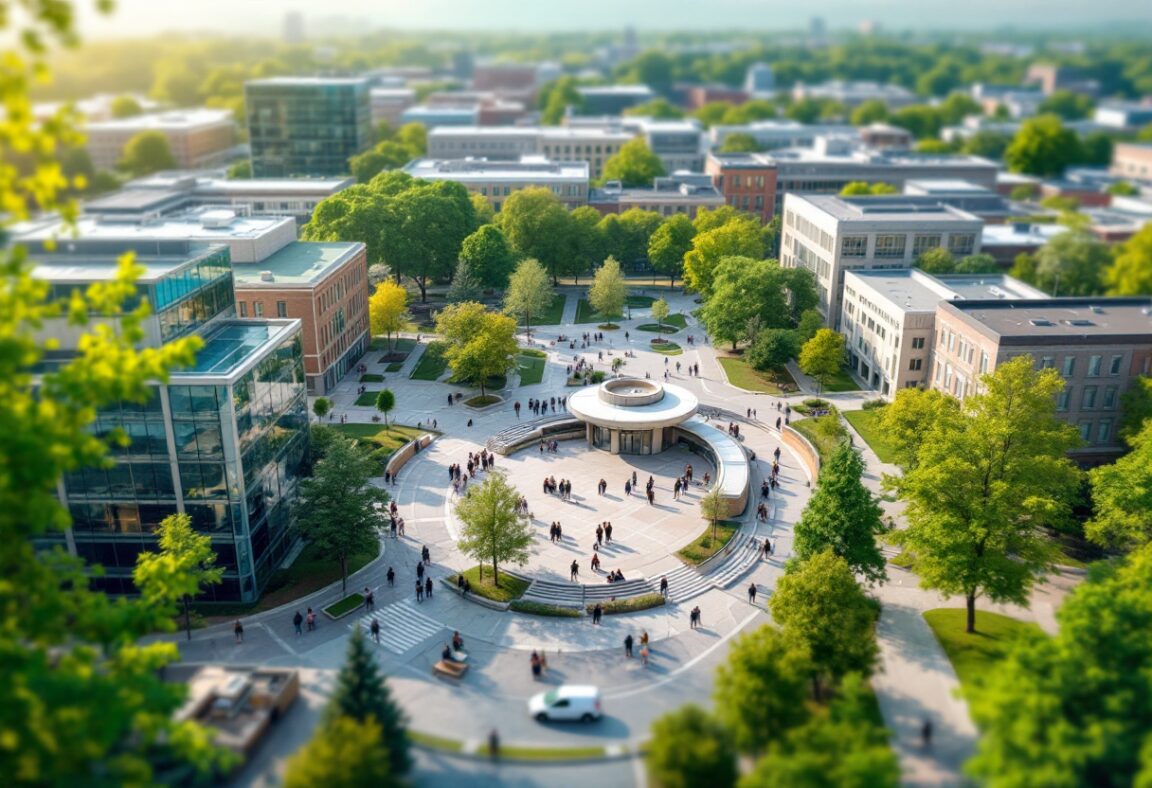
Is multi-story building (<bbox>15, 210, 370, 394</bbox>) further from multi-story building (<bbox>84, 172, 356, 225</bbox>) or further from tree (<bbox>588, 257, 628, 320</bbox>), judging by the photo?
multi-story building (<bbox>84, 172, 356, 225</bbox>)

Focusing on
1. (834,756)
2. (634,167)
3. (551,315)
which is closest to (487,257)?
(551,315)

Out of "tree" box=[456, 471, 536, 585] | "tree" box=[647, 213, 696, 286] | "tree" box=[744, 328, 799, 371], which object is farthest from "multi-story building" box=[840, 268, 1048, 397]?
"tree" box=[456, 471, 536, 585]

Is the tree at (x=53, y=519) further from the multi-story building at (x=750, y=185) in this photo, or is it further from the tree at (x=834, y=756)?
the multi-story building at (x=750, y=185)

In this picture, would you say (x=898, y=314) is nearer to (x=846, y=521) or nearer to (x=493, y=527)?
(x=846, y=521)

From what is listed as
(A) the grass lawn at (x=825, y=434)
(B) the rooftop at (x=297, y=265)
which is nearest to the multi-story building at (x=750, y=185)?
(B) the rooftop at (x=297, y=265)

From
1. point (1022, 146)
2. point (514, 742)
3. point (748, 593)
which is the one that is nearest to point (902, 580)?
point (748, 593)

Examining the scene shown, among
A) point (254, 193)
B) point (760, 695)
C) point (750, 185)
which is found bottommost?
point (760, 695)

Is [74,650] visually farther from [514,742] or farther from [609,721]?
[609,721]
